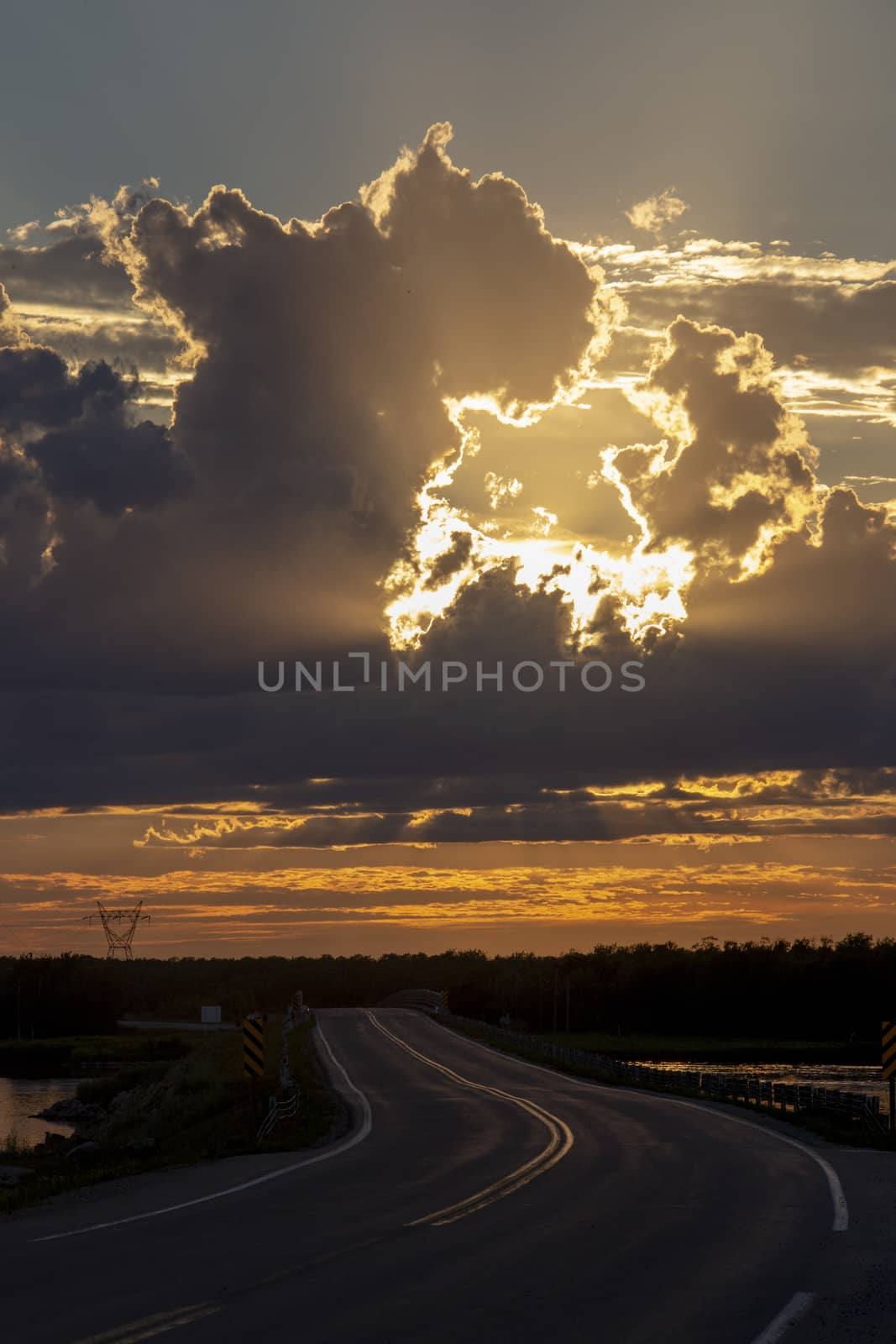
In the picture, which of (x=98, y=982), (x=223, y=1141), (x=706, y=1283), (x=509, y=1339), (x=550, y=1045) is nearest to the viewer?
(x=509, y=1339)

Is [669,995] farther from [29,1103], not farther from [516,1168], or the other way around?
[516,1168]

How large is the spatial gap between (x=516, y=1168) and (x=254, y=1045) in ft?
37.7

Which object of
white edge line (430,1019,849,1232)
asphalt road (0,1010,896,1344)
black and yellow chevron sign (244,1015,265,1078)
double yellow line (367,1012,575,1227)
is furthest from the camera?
black and yellow chevron sign (244,1015,265,1078)

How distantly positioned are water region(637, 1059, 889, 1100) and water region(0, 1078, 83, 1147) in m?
37.3

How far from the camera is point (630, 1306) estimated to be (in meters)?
14.0

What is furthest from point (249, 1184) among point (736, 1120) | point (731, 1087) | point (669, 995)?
point (669, 995)

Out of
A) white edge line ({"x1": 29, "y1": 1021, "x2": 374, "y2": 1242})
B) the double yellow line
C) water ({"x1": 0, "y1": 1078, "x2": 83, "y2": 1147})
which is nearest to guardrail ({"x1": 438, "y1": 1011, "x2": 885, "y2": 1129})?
the double yellow line

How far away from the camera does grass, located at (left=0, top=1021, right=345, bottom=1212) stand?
30.5 meters

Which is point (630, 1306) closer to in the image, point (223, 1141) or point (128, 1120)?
point (223, 1141)

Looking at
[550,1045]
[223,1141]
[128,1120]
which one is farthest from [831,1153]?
[550,1045]

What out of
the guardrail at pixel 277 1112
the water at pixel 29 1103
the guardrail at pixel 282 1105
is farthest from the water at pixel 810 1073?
the guardrail at pixel 277 1112

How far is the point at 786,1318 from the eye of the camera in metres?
13.6

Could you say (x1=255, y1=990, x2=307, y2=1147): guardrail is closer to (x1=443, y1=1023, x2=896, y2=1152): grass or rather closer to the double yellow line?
the double yellow line

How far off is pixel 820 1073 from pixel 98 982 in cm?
9282
